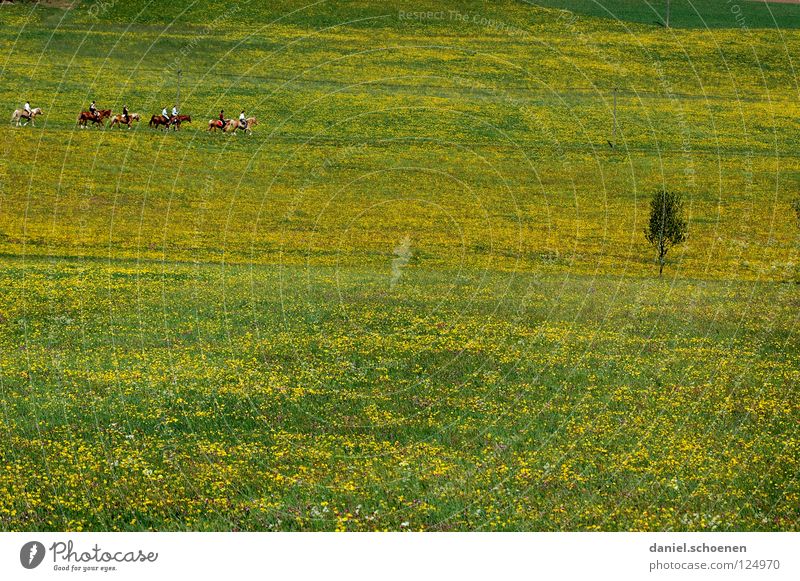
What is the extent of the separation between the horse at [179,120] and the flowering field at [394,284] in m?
1.17

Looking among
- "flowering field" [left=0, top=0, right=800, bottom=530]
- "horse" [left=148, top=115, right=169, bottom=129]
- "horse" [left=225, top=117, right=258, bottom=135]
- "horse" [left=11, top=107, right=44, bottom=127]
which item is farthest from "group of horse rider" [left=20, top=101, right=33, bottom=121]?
"horse" [left=225, top=117, right=258, bottom=135]

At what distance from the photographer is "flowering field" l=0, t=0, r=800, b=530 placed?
20.3 meters

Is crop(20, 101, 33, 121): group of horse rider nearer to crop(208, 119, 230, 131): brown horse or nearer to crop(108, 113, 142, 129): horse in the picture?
crop(108, 113, 142, 129): horse

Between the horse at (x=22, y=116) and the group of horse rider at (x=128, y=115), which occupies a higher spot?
the group of horse rider at (x=128, y=115)

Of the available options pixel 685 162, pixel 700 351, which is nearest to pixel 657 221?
pixel 700 351

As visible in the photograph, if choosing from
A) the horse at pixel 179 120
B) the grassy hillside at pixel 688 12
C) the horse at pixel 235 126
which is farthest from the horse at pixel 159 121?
the grassy hillside at pixel 688 12

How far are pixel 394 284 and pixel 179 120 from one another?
46.1 metres

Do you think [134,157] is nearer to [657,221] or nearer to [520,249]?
[520,249]

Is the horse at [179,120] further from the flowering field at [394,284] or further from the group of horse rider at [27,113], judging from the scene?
the group of horse rider at [27,113]

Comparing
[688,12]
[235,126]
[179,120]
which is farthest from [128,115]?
[688,12]

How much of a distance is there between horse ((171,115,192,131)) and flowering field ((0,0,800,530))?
1.17 metres

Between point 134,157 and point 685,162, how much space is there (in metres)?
42.8

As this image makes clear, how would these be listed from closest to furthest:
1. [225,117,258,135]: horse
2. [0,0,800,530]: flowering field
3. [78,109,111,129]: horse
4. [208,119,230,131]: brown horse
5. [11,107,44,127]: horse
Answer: [0,0,800,530]: flowering field, [78,109,111,129]: horse, [11,107,44,127]: horse, [208,119,230,131]: brown horse, [225,117,258,135]: horse

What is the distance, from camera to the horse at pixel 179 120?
84.8 m
